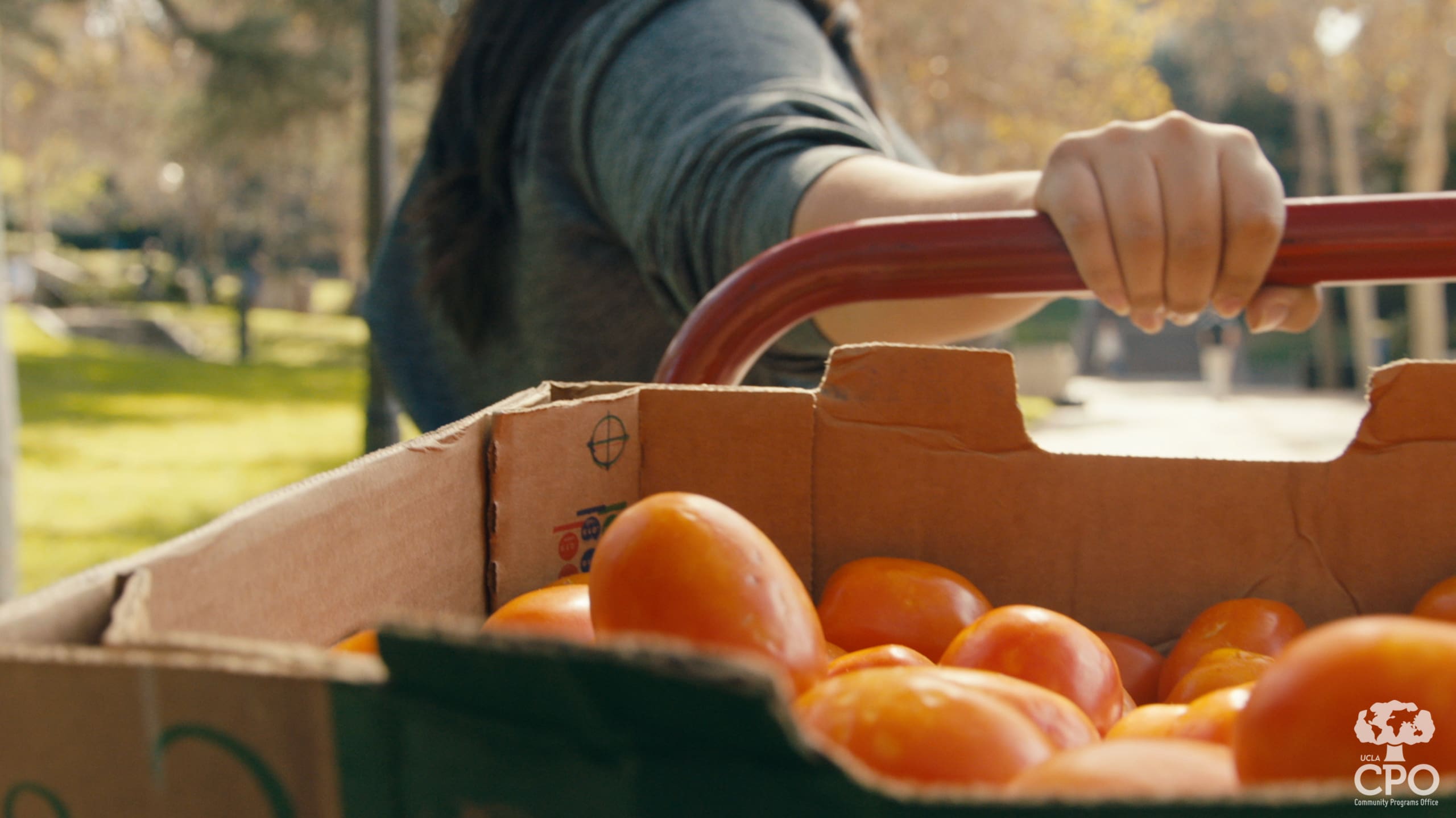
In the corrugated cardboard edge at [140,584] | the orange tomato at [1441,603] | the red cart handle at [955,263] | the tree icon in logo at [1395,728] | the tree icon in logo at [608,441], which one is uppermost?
the red cart handle at [955,263]

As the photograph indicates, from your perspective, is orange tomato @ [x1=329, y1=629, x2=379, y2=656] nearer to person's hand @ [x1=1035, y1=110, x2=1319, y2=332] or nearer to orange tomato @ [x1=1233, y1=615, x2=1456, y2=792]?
orange tomato @ [x1=1233, y1=615, x2=1456, y2=792]

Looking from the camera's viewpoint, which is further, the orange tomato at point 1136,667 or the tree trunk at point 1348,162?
the tree trunk at point 1348,162

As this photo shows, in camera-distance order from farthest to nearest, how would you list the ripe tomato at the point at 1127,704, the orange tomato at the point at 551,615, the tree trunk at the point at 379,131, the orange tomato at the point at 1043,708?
the tree trunk at the point at 379,131
the ripe tomato at the point at 1127,704
the orange tomato at the point at 551,615
the orange tomato at the point at 1043,708

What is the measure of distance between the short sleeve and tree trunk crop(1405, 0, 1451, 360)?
14.8m

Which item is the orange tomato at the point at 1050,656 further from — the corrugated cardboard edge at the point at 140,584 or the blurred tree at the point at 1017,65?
the blurred tree at the point at 1017,65

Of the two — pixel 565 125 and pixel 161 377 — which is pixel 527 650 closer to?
pixel 565 125

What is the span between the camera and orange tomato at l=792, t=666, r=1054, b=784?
0.60 meters

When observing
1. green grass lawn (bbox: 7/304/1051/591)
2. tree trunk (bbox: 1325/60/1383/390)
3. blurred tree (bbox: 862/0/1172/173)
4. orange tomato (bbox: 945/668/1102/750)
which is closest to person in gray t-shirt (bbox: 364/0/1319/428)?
orange tomato (bbox: 945/668/1102/750)

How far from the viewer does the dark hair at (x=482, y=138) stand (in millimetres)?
2080

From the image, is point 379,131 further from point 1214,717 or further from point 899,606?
point 1214,717

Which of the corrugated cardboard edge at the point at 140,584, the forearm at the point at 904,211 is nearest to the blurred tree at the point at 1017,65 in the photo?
the forearm at the point at 904,211

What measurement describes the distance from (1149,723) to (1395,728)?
9.2 inches

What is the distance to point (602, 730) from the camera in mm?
451

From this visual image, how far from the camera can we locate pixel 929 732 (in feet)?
1.99
